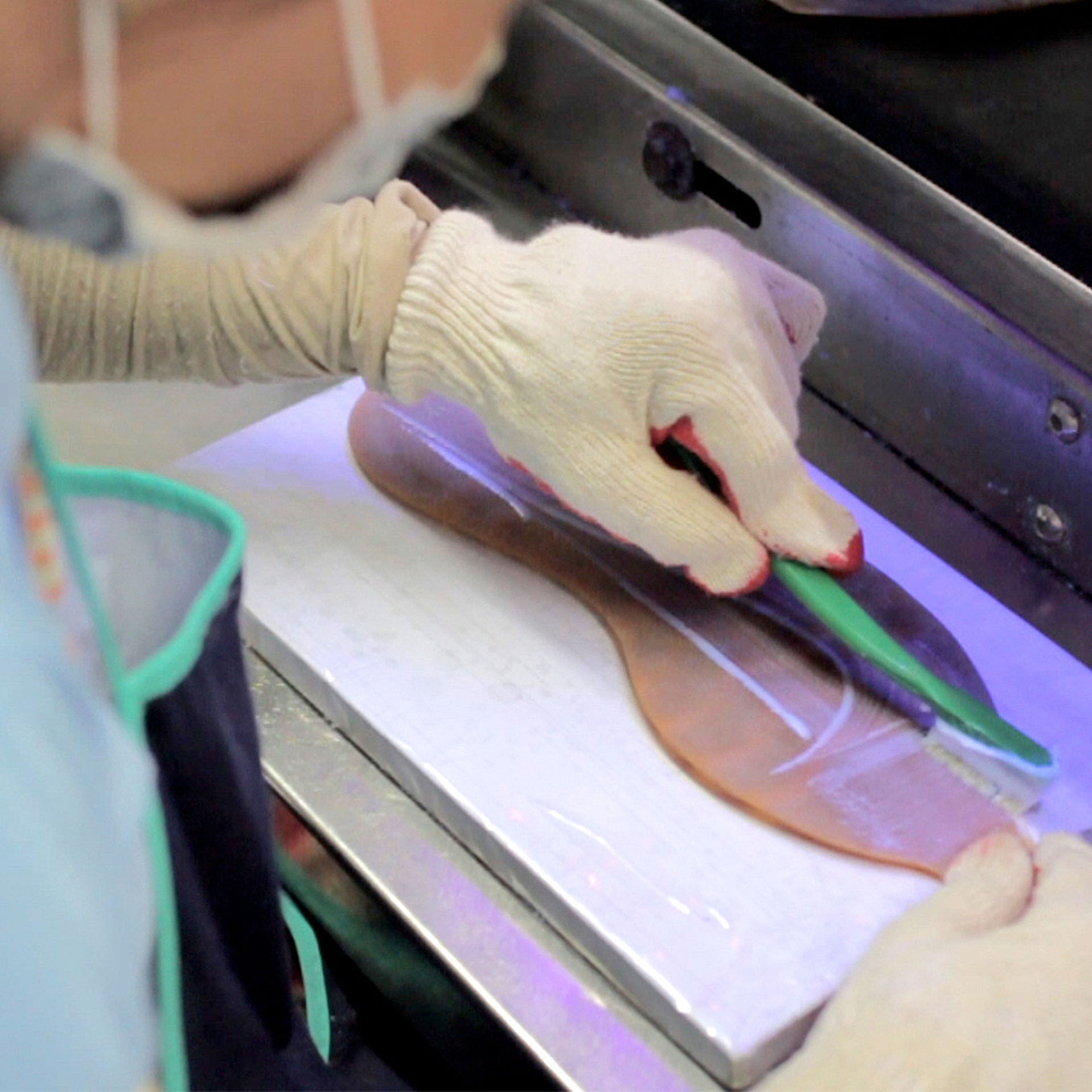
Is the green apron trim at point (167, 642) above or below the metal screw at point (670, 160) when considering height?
above

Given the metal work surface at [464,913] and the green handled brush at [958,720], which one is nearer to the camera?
the metal work surface at [464,913]

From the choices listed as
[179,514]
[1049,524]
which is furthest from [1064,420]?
[179,514]

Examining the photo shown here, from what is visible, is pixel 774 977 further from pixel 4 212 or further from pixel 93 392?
pixel 93 392

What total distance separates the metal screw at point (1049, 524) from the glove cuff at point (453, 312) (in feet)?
1.29

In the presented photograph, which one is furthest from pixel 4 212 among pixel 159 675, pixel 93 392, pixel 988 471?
pixel 93 392

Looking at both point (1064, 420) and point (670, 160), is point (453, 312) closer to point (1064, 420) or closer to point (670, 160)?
point (670, 160)

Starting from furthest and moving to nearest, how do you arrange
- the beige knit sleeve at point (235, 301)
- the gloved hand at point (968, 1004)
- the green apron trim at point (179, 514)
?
1. the beige knit sleeve at point (235, 301)
2. the gloved hand at point (968, 1004)
3. the green apron trim at point (179, 514)

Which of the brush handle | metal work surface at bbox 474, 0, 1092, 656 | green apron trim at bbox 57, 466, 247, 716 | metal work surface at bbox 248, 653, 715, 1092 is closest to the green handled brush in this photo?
the brush handle

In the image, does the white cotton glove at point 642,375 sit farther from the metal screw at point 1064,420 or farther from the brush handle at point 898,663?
the metal screw at point 1064,420

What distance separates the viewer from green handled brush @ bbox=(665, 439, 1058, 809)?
90cm

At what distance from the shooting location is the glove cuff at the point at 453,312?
97cm

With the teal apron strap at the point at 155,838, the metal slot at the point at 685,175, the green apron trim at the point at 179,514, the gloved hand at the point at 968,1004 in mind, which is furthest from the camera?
the metal slot at the point at 685,175

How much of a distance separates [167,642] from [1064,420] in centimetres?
63

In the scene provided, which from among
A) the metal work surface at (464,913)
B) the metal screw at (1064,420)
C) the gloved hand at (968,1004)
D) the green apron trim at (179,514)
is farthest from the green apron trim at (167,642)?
the metal screw at (1064,420)
